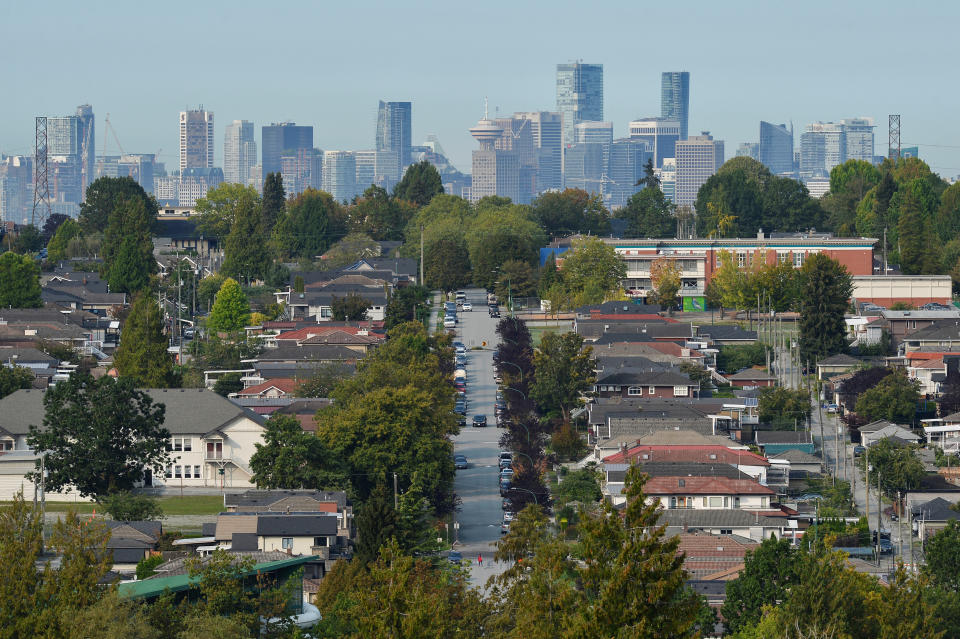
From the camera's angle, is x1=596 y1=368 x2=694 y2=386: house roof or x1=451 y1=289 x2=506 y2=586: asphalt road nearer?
x1=451 y1=289 x2=506 y2=586: asphalt road

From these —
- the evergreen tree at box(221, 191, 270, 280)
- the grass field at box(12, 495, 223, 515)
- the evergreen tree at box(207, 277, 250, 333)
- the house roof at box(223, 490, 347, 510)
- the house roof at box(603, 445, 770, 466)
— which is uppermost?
the evergreen tree at box(221, 191, 270, 280)

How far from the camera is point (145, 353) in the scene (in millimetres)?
49500

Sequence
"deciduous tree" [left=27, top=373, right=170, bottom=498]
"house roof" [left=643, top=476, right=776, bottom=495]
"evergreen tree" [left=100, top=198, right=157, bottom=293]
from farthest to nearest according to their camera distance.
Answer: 1. "evergreen tree" [left=100, top=198, right=157, bottom=293]
2. "deciduous tree" [left=27, top=373, right=170, bottom=498]
3. "house roof" [left=643, top=476, right=776, bottom=495]

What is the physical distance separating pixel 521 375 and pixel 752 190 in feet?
135

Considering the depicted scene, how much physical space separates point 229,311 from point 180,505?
2382cm

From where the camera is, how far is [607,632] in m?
16.7

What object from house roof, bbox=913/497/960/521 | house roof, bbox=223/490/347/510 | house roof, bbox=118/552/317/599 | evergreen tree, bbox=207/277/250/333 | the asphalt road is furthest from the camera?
evergreen tree, bbox=207/277/250/333

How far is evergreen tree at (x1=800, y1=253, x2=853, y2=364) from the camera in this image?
57031 millimetres

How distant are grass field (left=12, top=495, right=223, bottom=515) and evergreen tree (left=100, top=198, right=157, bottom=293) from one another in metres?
30.8

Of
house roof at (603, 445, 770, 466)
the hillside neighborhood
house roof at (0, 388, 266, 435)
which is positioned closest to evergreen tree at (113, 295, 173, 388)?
the hillside neighborhood

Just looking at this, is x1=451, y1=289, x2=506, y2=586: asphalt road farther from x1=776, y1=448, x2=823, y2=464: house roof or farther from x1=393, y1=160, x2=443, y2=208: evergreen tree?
x1=393, y1=160, x2=443, y2=208: evergreen tree

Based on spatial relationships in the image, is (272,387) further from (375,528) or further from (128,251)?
(128,251)

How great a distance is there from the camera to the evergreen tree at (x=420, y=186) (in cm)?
10175

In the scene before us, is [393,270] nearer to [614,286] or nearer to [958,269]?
[614,286]
